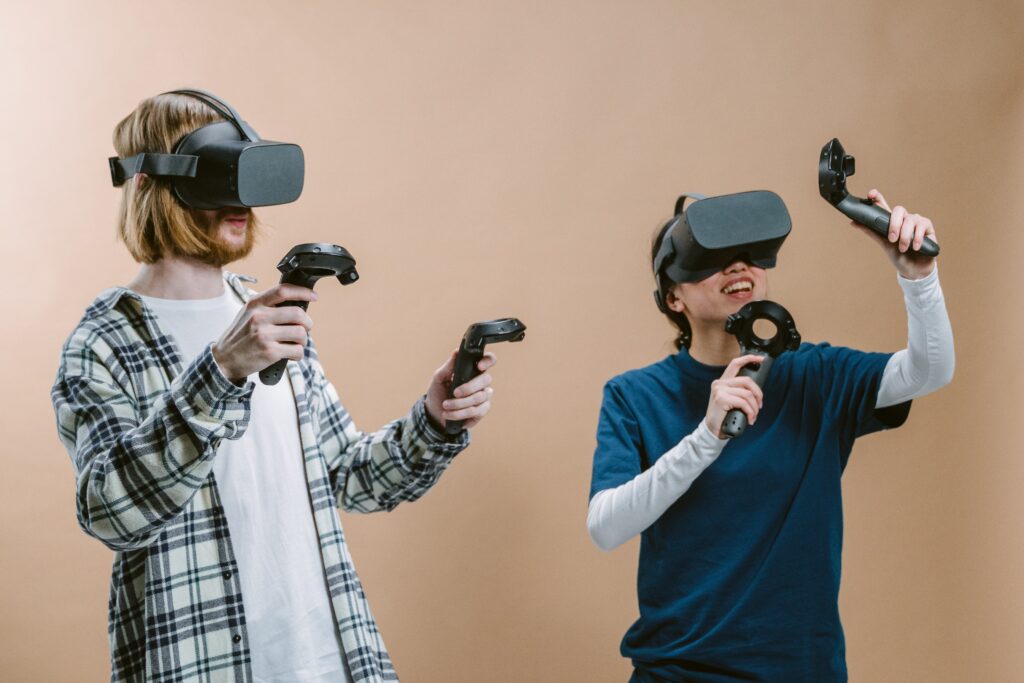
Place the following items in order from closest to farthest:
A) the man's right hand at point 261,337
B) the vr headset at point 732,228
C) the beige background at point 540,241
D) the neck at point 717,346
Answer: the man's right hand at point 261,337
the vr headset at point 732,228
the neck at point 717,346
the beige background at point 540,241

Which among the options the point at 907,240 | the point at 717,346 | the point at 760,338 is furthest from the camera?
the point at 717,346

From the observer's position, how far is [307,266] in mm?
1046

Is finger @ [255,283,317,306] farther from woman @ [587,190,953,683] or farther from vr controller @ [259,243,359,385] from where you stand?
woman @ [587,190,953,683]

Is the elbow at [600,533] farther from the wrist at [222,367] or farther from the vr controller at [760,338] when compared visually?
the wrist at [222,367]

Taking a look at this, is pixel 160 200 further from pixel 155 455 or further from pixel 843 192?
pixel 843 192

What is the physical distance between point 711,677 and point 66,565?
1.53 metres

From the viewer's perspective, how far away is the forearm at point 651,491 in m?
1.23

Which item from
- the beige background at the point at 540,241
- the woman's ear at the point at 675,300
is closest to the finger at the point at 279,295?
the woman's ear at the point at 675,300

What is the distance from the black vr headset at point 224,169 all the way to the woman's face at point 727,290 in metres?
0.58

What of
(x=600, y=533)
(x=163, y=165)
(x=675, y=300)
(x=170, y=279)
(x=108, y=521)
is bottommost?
(x=600, y=533)

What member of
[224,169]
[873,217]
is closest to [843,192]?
[873,217]

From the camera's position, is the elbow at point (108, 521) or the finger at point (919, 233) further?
the finger at point (919, 233)

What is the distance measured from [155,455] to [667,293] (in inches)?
30.4

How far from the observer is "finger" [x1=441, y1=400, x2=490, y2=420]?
1.26 m
